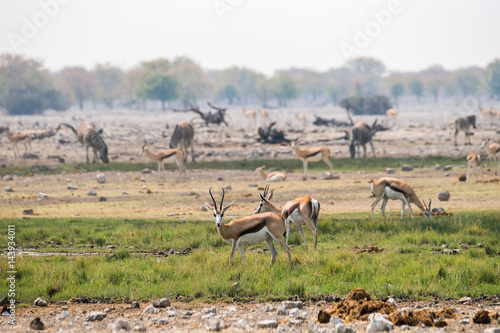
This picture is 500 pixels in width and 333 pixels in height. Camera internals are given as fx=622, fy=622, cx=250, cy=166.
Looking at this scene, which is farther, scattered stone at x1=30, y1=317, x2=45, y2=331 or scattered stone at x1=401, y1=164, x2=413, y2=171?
scattered stone at x1=401, y1=164, x2=413, y2=171

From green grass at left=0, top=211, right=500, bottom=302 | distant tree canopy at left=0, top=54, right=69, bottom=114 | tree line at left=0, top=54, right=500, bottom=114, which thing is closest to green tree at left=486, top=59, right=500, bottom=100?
tree line at left=0, top=54, right=500, bottom=114

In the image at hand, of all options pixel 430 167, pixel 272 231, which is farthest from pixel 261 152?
pixel 272 231

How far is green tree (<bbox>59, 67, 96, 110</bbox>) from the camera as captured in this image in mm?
102688

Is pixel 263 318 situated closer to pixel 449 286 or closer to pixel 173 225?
pixel 449 286

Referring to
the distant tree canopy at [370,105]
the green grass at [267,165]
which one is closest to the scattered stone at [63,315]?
the green grass at [267,165]

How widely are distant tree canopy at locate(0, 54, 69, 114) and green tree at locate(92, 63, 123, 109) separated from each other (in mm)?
15835

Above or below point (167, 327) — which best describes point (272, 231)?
above

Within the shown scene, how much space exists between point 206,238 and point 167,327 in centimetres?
487

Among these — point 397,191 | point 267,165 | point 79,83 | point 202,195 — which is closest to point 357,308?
point 397,191

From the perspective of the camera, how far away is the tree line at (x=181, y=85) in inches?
3327

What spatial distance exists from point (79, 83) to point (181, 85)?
2077 cm

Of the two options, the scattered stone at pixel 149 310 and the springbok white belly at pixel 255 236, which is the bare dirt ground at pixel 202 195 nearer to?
the scattered stone at pixel 149 310

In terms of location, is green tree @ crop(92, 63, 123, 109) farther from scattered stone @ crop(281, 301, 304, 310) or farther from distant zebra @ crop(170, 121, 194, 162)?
scattered stone @ crop(281, 301, 304, 310)

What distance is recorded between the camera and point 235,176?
2317cm
